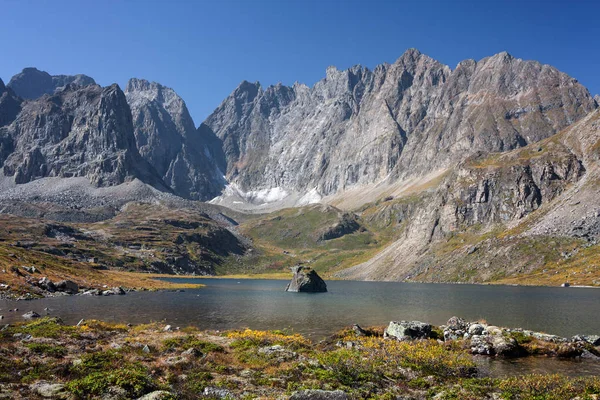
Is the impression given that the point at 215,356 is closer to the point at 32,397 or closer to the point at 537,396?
the point at 32,397

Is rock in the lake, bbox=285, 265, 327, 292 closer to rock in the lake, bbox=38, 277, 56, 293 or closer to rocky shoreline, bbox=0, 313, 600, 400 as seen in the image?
rock in the lake, bbox=38, 277, 56, 293

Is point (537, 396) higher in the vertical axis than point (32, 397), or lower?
higher

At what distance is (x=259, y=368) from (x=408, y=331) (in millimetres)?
20771

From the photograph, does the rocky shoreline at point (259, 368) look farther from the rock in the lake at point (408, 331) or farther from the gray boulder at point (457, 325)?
the gray boulder at point (457, 325)

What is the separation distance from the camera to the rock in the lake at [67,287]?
311ft

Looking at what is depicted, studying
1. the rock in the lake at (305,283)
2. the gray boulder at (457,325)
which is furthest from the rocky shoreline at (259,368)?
the rock in the lake at (305,283)

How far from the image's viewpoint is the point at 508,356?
121ft

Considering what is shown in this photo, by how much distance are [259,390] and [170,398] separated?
5.49 m

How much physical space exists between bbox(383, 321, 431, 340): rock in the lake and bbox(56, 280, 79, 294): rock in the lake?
85.2m

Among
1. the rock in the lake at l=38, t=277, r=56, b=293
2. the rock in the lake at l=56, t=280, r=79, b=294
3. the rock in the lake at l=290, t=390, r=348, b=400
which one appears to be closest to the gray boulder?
the rock in the lake at l=290, t=390, r=348, b=400

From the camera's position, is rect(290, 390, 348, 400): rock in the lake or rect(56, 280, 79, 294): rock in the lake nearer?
rect(290, 390, 348, 400): rock in the lake

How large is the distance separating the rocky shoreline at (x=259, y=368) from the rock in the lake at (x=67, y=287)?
6367cm

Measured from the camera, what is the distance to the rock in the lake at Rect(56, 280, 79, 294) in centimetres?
9464

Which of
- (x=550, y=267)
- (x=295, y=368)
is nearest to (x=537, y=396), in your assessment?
(x=295, y=368)
